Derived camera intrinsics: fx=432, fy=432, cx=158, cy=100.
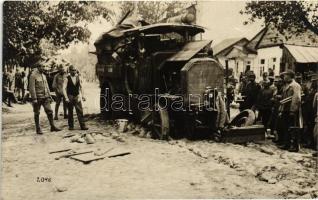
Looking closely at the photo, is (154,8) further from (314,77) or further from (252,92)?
(314,77)

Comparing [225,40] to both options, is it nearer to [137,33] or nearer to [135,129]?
[137,33]

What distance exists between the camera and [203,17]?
7.27 metres

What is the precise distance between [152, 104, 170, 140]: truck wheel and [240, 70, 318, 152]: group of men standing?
1708 mm

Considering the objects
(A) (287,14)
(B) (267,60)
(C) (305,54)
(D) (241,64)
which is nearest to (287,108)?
(C) (305,54)

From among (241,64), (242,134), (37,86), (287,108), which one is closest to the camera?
(287,108)

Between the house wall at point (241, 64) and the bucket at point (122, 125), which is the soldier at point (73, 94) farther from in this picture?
the house wall at point (241, 64)

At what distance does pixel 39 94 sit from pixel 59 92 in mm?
633

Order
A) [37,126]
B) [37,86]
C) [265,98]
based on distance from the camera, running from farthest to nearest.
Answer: [265,98], [37,86], [37,126]

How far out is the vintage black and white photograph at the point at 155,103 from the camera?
5227 mm

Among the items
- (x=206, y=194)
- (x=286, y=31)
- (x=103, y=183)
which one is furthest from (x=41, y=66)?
(x=286, y=31)

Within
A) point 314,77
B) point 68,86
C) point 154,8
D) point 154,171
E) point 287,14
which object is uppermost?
point 154,8

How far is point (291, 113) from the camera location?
631 cm

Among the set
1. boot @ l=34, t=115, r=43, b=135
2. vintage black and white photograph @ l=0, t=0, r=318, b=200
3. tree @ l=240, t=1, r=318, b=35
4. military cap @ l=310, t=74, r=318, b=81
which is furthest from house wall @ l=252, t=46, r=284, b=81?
boot @ l=34, t=115, r=43, b=135

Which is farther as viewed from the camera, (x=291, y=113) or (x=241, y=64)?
(x=241, y=64)
